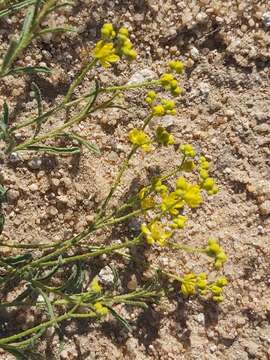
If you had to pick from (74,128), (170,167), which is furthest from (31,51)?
(170,167)

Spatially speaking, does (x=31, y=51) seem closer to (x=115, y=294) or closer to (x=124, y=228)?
(x=124, y=228)

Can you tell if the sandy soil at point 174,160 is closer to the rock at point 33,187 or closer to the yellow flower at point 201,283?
the rock at point 33,187

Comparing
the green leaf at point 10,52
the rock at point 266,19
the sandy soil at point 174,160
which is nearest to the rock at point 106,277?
the sandy soil at point 174,160

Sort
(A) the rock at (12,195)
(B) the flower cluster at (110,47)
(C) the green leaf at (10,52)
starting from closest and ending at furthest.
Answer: (C) the green leaf at (10,52)
(B) the flower cluster at (110,47)
(A) the rock at (12,195)

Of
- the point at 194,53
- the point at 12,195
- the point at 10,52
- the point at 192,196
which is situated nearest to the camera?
the point at 10,52

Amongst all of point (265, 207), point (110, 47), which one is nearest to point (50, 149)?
point (110, 47)

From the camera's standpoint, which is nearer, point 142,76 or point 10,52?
point 10,52

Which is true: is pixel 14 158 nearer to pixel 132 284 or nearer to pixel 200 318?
pixel 132 284
